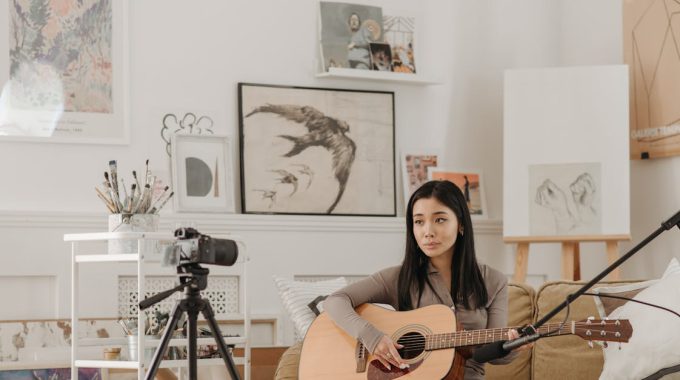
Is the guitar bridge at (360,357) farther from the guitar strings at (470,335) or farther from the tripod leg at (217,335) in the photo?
the tripod leg at (217,335)

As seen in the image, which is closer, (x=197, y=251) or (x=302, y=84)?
(x=197, y=251)

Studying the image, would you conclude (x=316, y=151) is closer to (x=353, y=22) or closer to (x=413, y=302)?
(x=353, y=22)

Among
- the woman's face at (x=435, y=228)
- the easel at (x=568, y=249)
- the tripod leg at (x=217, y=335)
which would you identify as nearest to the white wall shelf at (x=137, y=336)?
the tripod leg at (x=217, y=335)

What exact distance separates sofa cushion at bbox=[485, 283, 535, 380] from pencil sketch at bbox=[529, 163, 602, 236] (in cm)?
76

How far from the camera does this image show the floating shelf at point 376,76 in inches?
172

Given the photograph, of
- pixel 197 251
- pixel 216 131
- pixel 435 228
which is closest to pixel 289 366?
pixel 435 228

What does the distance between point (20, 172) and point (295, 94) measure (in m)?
1.20

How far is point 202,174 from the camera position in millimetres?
4195

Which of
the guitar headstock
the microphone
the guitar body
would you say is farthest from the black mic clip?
the guitar body

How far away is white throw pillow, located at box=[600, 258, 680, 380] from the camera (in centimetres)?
300

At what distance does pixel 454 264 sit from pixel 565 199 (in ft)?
4.66

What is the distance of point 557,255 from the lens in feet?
15.8

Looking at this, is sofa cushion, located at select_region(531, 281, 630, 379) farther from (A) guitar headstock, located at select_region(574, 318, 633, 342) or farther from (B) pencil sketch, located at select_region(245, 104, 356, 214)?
(B) pencil sketch, located at select_region(245, 104, 356, 214)

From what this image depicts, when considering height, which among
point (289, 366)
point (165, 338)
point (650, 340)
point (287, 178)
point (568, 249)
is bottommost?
point (289, 366)
